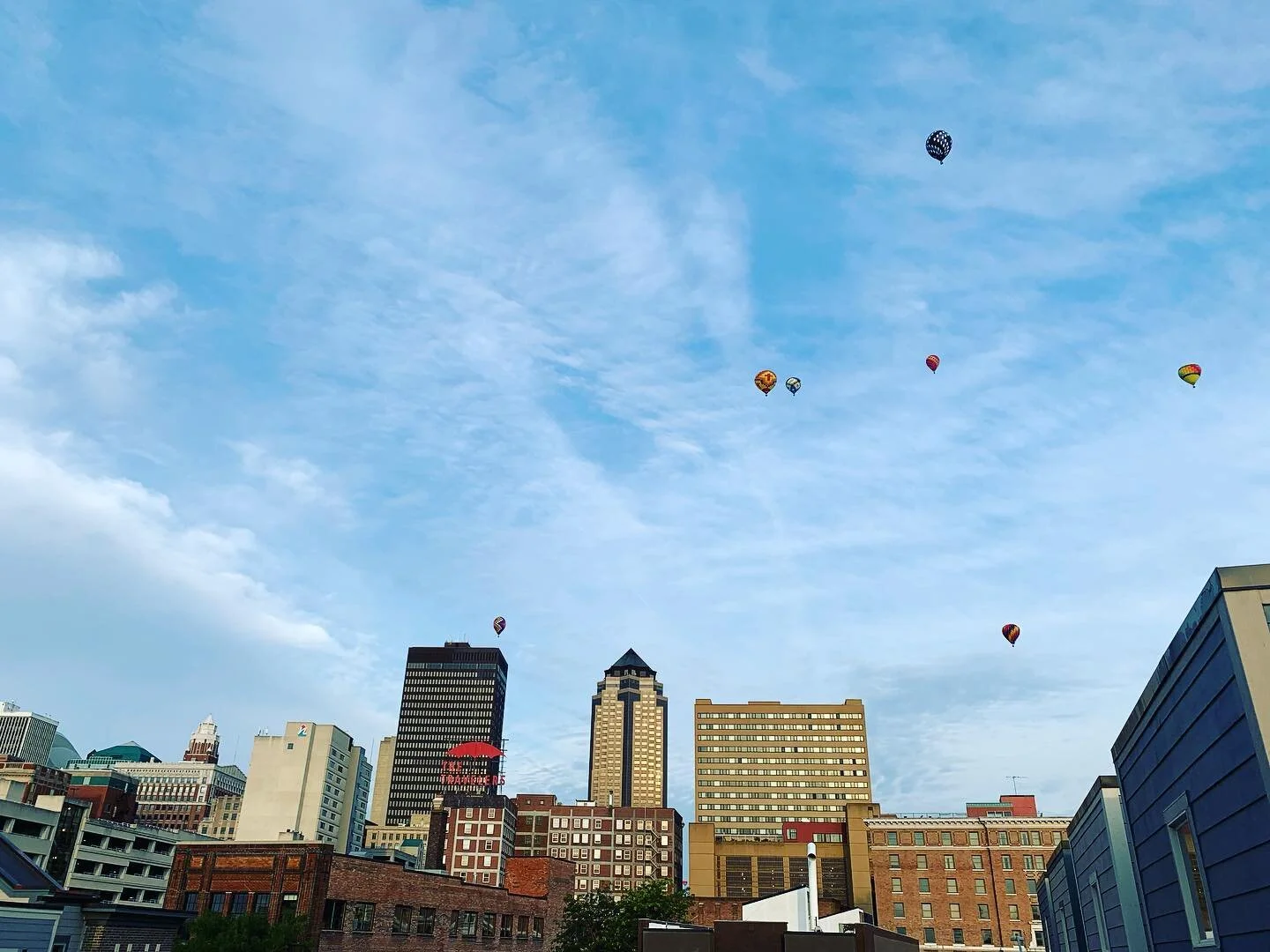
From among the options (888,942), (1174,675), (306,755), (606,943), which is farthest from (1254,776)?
(306,755)

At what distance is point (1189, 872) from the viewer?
22984mm

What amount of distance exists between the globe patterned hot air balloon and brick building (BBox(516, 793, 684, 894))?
144 metres

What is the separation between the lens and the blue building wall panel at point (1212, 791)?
17375 millimetres

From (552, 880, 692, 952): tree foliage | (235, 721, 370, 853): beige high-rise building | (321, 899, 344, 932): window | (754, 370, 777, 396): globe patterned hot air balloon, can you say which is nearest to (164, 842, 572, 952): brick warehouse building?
(321, 899, 344, 932): window

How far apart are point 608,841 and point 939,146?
166m

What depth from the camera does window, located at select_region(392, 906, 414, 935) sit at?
66.8 metres

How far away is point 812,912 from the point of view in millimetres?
29188

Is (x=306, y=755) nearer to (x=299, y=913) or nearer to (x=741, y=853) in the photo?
(x=741, y=853)

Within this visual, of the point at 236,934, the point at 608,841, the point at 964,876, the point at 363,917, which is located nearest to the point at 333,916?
→ the point at 363,917

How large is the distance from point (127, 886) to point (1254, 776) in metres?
148

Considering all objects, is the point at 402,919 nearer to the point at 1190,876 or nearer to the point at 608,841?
the point at 1190,876

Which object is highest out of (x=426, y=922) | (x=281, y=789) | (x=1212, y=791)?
(x=281, y=789)

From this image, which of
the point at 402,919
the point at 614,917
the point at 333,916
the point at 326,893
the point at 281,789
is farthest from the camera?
the point at 281,789

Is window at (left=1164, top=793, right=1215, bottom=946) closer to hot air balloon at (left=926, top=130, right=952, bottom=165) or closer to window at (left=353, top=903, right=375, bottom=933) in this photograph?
hot air balloon at (left=926, top=130, right=952, bottom=165)
